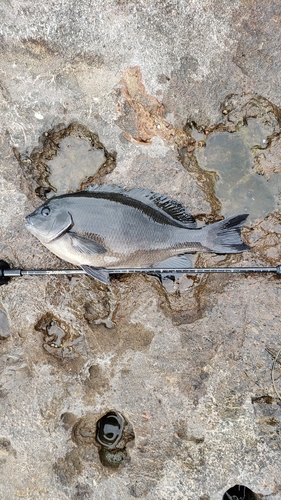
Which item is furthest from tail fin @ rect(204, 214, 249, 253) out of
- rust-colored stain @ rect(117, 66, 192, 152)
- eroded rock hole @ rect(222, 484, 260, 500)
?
eroded rock hole @ rect(222, 484, 260, 500)

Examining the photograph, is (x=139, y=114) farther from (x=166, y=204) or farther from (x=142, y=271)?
(x=142, y=271)

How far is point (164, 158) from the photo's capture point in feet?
14.1

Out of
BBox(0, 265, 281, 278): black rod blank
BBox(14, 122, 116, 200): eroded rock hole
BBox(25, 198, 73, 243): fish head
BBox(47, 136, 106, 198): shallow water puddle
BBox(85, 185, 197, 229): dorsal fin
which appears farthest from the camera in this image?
BBox(47, 136, 106, 198): shallow water puddle

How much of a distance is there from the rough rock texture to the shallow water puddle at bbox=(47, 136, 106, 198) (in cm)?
4

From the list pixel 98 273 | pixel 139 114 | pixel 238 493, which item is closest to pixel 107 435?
pixel 238 493

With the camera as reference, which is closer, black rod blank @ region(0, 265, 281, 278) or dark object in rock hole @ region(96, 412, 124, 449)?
black rod blank @ region(0, 265, 281, 278)

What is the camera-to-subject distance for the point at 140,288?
424cm

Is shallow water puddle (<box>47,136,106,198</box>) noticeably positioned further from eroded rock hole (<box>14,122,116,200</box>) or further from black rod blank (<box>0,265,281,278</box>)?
black rod blank (<box>0,265,281,278</box>)

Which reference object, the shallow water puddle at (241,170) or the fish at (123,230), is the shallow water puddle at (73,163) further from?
the shallow water puddle at (241,170)

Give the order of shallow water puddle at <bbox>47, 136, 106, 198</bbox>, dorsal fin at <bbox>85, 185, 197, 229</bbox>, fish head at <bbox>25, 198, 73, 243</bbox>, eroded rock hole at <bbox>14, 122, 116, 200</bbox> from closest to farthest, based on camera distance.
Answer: fish head at <bbox>25, 198, 73, 243</bbox> < dorsal fin at <bbox>85, 185, 197, 229</bbox> < eroded rock hole at <bbox>14, 122, 116, 200</bbox> < shallow water puddle at <bbox>47, 136, 106, 198</bbox>

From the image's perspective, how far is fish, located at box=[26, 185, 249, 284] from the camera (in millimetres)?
3939

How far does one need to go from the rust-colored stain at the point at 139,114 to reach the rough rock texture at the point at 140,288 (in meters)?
0.02

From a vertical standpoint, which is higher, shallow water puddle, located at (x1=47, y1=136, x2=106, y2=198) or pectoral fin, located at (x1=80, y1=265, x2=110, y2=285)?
shallow water puddle, located at (x1=47, y1=136, x2=106, y2=198)

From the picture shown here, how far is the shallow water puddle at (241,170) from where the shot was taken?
14.6 ft
